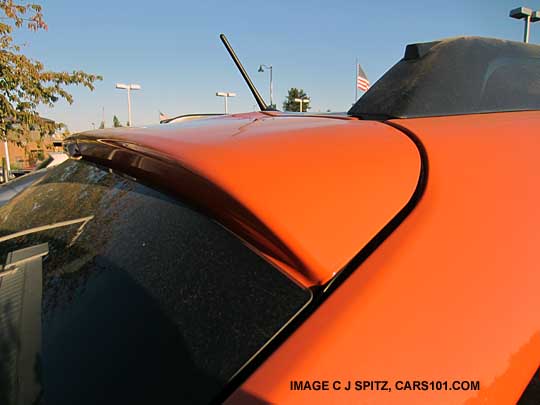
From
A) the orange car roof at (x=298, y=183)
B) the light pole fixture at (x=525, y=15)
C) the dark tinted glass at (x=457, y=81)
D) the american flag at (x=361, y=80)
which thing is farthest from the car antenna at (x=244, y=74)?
the american flag at (x=361, y=80)

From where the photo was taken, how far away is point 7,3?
9.91 metres

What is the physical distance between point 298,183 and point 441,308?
0.34m

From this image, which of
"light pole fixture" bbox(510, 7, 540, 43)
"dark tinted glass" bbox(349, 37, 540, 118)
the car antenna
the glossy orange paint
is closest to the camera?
the glossy orange paint

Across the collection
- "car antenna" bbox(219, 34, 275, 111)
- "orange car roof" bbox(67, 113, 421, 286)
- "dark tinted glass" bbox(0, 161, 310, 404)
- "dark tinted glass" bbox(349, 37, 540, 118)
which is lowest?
"dark tinted glass" bbox(0, 161, 310, 404)

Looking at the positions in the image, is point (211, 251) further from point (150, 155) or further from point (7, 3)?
point (7, 3)

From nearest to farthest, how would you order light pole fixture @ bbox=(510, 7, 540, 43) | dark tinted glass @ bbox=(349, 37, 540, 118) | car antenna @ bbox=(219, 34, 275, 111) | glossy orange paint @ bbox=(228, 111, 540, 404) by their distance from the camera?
glossy orange paint @ bbox=(228, 111, 540, 404) → dark tinted glass @ bbox=(349, 37, 540, 118) → car antenna @ bbox=(219, 34, 275, 111) → light pole fixture @ bbox=(510, 7, 540, 43)

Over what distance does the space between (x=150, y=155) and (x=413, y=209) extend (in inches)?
23.3

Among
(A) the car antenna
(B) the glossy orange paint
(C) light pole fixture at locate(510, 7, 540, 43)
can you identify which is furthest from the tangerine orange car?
(C) light pole fixture at locate(510, 7, 540, 43)

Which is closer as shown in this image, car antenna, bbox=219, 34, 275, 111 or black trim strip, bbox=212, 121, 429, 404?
black trim strip, bbox=212, 121, 429, 404

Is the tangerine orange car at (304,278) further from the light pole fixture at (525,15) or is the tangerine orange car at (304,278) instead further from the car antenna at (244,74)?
the light pole fixture at (525,15)

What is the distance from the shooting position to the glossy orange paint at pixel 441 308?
1.98 ft

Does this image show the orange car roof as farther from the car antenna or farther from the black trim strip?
the car antenna

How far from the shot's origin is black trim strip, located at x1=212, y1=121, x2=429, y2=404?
2.01 feet

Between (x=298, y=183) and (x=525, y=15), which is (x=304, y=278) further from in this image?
(x=525, y=15)
